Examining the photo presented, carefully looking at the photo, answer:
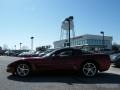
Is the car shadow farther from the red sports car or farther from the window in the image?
the window

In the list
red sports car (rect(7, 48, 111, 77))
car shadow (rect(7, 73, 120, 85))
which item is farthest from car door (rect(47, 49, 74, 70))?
car shadow (rect(7, 73, 120, 85))

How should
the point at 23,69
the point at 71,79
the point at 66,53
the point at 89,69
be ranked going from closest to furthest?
the point at 71,79 → the point at 23,69 → the point at 89,69 → the point at 66,53

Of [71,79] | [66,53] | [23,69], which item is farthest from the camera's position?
[66,53]

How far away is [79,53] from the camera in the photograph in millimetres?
11383

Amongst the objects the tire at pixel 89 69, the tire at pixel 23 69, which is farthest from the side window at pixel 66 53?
the tire at pixel 23 69

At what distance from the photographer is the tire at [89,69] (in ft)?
36.1

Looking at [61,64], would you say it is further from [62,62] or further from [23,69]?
[23,69]

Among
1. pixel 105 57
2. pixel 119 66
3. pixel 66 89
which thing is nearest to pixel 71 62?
pixel 105 57

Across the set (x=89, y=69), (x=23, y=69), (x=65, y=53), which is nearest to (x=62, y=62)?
(x=65, y=53)

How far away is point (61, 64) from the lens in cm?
1087

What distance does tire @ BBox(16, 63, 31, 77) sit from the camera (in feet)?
35.6

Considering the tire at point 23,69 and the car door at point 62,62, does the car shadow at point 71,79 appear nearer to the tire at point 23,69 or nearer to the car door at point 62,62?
the tire at point 23,69

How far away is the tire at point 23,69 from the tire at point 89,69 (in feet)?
8.44

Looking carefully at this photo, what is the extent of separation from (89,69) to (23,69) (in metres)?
3.08
